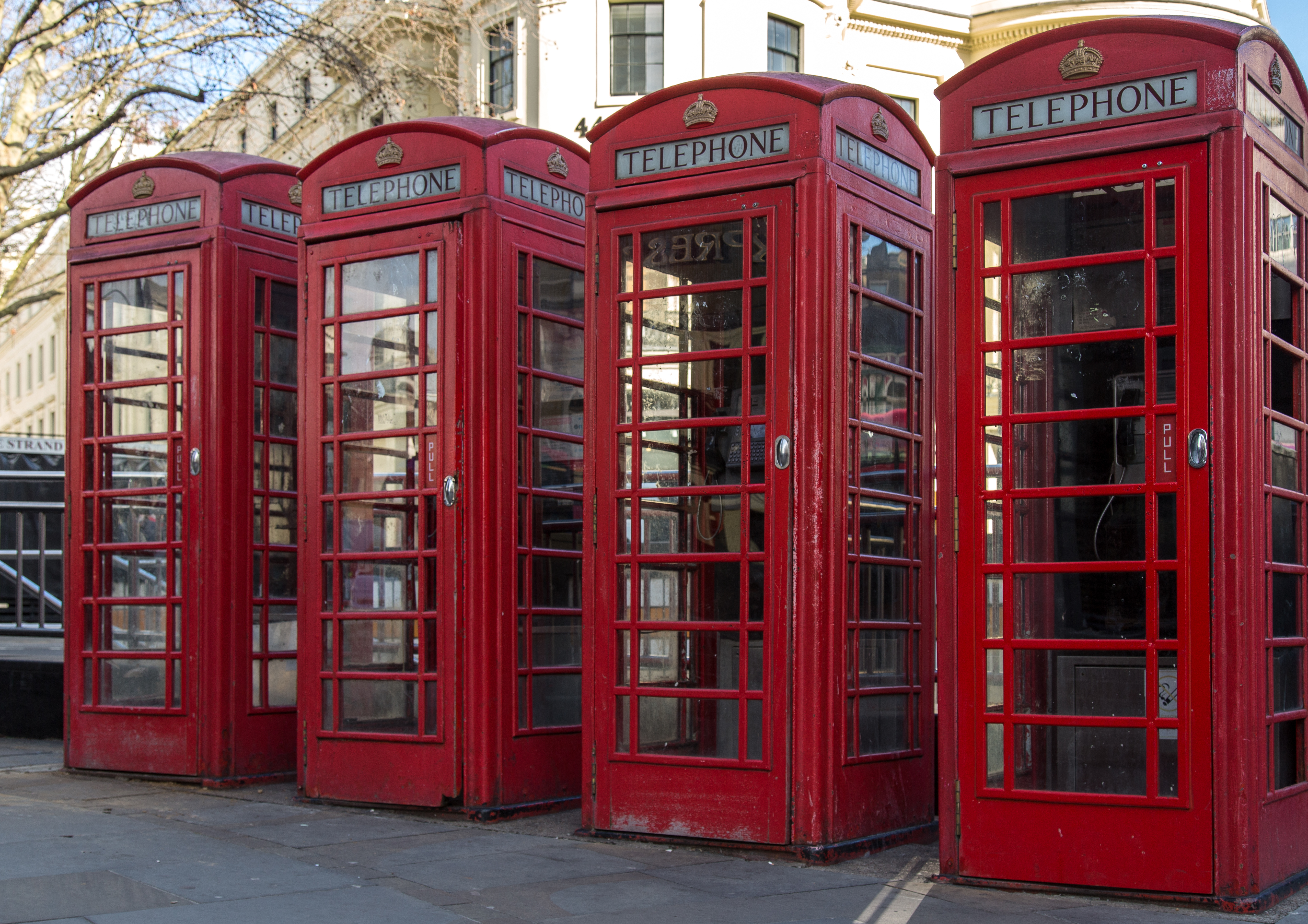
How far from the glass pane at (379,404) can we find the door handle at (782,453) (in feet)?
6.59


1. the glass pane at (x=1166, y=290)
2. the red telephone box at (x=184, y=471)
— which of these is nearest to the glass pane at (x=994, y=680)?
the glass pane at (x=1166, y=290)

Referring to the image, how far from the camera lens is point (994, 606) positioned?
213 inches

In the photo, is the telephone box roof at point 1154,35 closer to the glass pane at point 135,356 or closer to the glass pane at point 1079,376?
the glass pane at point 1079,376

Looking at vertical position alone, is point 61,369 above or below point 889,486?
above

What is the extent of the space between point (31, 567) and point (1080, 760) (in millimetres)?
13088

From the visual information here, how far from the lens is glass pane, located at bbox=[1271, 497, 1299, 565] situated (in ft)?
17.4

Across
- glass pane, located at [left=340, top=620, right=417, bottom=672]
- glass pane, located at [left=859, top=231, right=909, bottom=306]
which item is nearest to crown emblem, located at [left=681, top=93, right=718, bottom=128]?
glass pane, located at [left=859, top=231, right=909, bottom=306]

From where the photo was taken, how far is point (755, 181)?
600 centimetres

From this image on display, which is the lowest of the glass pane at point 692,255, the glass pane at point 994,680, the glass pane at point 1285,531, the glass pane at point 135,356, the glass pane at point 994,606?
the glass pane at point 994,680

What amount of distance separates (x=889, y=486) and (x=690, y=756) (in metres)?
1.49

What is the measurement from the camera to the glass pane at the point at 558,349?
7.18 metres

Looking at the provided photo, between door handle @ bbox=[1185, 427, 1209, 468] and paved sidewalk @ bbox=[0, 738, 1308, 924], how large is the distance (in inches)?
60.6

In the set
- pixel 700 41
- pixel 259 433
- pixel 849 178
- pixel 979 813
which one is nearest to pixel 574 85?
pixel 700 41

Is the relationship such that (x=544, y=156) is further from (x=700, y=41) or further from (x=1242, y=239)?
(x=700, y=41)
